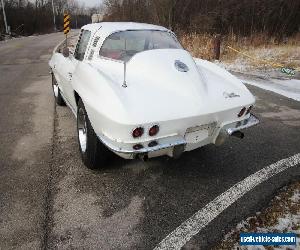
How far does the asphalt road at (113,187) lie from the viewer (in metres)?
2.84

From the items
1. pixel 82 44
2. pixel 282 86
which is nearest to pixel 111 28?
pixel 82 44

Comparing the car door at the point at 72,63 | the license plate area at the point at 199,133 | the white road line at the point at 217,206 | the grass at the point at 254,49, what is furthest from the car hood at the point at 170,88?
the grass at the point at 254,49

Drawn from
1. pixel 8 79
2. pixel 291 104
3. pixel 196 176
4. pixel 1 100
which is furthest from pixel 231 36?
pixel 196 176

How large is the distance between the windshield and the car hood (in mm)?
199

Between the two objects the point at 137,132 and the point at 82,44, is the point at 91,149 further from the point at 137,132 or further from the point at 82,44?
the point at 82,44

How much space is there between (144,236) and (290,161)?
238 cm

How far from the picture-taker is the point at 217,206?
10.6 feet

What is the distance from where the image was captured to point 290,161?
4191 millimetres

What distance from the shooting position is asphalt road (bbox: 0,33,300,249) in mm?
2836

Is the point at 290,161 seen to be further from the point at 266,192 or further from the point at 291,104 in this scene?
the point at 291,104

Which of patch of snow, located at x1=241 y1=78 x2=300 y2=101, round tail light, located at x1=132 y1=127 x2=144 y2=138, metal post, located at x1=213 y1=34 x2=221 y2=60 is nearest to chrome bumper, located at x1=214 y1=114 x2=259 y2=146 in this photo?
round tail light, located at x1=132 y1=127 x2=144 y2=138

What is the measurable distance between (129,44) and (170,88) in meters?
1.12

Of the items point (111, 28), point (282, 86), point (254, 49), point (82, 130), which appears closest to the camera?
point (82, 130)

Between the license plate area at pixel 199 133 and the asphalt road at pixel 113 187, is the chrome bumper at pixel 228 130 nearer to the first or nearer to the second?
the license plate area at pixel 199 133
